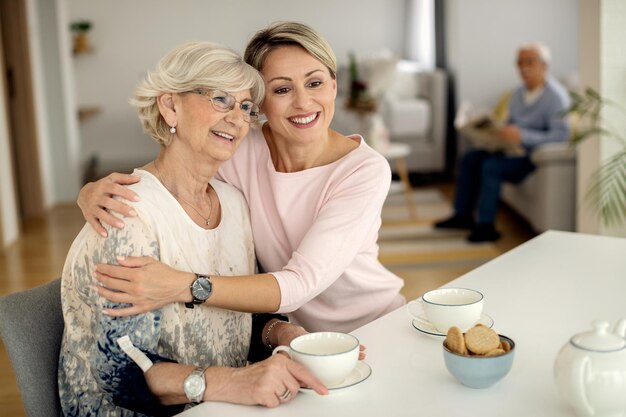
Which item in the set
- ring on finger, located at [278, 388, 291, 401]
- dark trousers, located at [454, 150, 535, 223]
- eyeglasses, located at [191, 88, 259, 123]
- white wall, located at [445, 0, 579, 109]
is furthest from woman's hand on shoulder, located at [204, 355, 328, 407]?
white wall, located at [445, 0, 579, 109]

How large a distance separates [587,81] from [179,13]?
5.89 m

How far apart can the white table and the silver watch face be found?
0.27m

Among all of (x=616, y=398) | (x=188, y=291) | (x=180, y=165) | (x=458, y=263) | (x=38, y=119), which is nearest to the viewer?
(x=616, y=398)

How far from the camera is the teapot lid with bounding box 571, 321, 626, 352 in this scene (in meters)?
1.13

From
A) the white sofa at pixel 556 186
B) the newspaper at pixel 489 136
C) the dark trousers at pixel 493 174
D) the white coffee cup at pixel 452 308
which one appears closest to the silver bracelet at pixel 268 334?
the white coffee cup at pixel 452 308

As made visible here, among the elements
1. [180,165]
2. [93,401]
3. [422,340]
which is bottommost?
[93,401]

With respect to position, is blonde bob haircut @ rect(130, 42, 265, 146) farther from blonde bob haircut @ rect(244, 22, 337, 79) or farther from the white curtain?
the white curtain

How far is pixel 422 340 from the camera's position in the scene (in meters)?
1.55

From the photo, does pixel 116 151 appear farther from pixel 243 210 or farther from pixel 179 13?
pixel 243 210

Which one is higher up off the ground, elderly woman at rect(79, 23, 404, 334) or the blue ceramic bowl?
elderly woman at rect(79, 23, 404, 334)

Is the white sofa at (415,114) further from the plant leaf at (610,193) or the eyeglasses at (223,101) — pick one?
the eyeglasses at (223,101)

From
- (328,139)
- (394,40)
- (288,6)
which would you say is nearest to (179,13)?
(288,6)

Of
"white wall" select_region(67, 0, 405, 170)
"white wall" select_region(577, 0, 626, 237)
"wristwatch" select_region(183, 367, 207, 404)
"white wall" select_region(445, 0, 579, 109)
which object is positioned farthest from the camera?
"white wall" select_region(67, 0, 405, 170)

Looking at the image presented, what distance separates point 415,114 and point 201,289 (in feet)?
20.6
